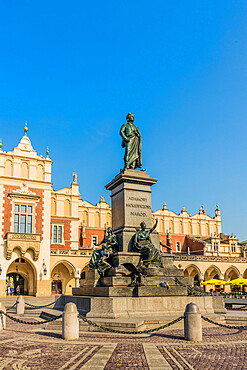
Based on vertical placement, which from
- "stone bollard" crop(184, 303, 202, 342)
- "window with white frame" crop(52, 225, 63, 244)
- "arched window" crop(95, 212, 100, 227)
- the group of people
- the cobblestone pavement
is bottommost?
the group of people

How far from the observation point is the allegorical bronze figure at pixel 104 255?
39.9 feet

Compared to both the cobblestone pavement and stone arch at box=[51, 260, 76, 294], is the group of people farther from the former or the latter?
the cobblestone pavement

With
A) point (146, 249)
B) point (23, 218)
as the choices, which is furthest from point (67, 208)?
point (146, 249)

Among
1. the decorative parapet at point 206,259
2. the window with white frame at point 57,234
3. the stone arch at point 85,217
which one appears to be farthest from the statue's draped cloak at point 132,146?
the stone arch at point 85,217

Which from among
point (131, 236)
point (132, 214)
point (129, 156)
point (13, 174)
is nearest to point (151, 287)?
point (131, 236)

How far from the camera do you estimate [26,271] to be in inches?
1515

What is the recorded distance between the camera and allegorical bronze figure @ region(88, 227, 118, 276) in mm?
12156

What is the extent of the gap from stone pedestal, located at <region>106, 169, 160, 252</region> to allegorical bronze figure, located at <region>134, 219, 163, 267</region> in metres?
0.48

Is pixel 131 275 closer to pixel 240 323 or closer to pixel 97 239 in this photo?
pixel 240 323

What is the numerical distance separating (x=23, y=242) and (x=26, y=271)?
4809 mm

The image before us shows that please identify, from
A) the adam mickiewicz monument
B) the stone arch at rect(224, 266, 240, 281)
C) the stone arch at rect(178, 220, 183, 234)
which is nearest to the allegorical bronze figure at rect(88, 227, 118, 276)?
the adam mickiewicz monument

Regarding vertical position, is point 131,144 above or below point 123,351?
above

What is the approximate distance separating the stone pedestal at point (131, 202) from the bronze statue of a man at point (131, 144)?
0.83 meters

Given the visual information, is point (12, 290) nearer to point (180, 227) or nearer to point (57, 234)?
point (57, 234)
